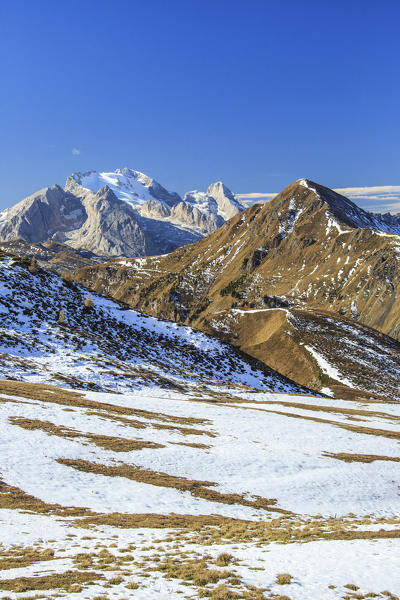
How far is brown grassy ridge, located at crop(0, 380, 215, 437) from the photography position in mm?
40625

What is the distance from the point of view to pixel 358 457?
3975 cm

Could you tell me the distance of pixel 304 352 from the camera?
110 meters

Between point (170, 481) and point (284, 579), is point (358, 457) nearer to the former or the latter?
point (170, 481)

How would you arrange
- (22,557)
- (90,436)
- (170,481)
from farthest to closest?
(90,436)
(170,481)
(22,557)

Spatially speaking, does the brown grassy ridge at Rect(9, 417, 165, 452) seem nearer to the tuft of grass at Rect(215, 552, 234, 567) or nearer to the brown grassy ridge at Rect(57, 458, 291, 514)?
the brown grassy ridge at Rect(57, 458, 291, 514)

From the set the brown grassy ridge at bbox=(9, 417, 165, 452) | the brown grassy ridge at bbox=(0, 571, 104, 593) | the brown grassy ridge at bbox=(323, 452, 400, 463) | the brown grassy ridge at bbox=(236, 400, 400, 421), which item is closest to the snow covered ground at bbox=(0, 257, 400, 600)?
the brown grassy ridge at bbox=(0, 571, 104, 593)

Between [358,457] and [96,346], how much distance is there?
41.1 m

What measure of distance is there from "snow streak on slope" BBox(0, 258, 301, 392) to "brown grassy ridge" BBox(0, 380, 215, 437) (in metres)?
6.15

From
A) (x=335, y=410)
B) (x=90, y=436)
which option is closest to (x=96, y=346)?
(x=90, y=436)

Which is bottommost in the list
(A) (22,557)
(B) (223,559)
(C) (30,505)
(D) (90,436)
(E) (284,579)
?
(C) (30,505)

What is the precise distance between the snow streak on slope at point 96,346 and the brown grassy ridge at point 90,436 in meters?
17.8

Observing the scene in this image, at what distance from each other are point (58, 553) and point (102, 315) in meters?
63.0

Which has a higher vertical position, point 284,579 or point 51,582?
point 284,579

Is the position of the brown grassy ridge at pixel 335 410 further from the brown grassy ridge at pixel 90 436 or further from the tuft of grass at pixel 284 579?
the tuft of grass at pixel 284 579
